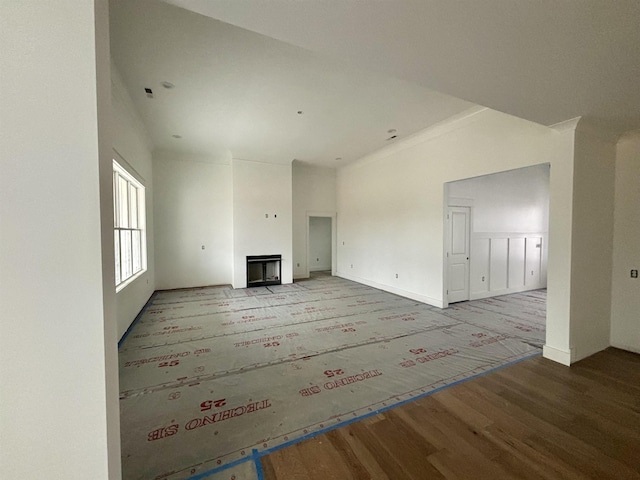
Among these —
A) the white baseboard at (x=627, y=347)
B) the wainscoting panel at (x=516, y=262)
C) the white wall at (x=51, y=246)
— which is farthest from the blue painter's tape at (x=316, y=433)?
the wainscoting panel at (x=516, y=262)

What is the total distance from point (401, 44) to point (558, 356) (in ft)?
11.9

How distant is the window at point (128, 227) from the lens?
3.82 m

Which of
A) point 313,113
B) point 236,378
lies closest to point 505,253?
point 313,113

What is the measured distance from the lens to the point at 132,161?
416 cm

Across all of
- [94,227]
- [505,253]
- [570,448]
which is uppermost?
[94,227]

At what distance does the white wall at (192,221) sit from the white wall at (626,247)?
721 cm

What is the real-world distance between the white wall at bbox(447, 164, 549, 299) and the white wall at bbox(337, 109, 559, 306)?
2.19ft

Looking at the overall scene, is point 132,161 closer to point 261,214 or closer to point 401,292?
point 261,214

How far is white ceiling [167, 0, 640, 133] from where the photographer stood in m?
1.39

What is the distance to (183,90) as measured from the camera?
3.39 meters

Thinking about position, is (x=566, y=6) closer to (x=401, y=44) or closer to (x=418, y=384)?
(x=401, y=44)

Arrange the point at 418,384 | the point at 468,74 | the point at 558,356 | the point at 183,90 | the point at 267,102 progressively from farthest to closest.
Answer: the point at 267,102 → the point at 183,90 → the point at 558,356 → the point at 418,384 → the point at 468,74

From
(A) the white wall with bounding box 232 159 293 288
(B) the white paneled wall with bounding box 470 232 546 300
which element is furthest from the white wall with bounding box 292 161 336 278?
(B) the white paneled wall with bounding box 470 232 546 300

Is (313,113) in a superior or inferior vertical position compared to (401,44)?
superior
